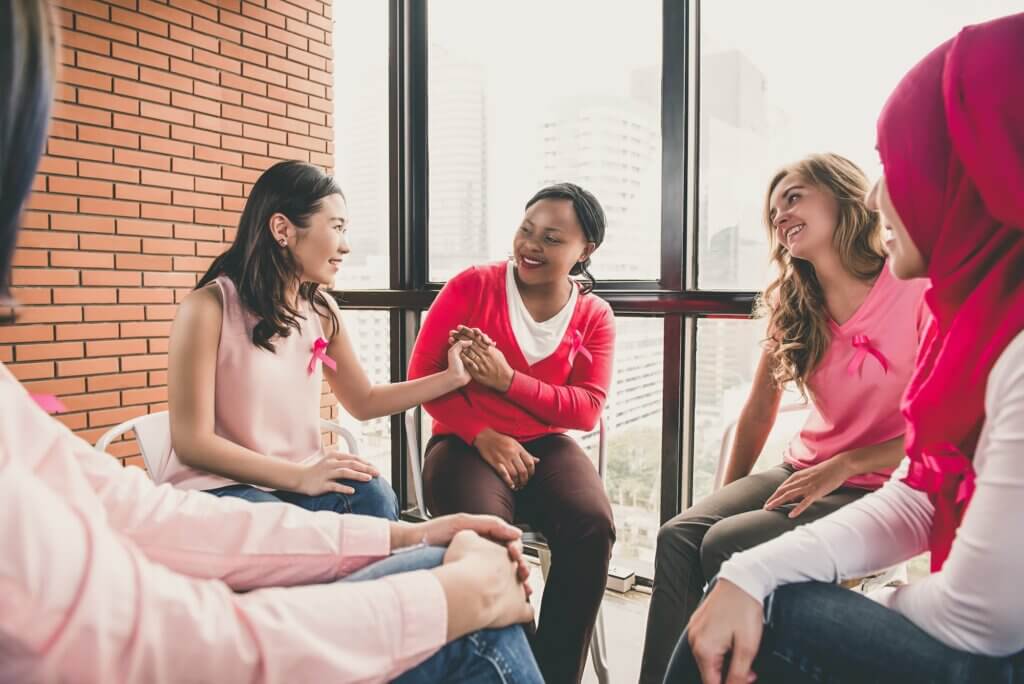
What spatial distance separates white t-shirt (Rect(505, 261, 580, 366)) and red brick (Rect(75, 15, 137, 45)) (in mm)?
2229

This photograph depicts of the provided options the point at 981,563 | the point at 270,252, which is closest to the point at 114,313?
the point at 270,252

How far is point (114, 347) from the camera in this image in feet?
10.2

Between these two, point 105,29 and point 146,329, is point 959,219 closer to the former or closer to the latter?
point 146,329

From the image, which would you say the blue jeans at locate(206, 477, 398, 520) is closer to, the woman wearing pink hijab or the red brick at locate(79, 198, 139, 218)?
the woman wearing pink hijab

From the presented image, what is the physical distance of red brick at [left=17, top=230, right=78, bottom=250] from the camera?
112 inches

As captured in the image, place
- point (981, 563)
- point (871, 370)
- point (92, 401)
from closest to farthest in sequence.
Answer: point (981, 563) < point (871, 370) < point (92, 401)

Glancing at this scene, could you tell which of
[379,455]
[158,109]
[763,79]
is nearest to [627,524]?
[379,455]

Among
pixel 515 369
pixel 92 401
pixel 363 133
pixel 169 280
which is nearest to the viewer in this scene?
pixel 515 369

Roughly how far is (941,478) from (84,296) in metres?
3.24

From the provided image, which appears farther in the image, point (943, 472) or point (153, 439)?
point (153, 439)

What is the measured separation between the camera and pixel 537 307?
229 cm

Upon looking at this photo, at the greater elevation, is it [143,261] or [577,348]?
[143,261]

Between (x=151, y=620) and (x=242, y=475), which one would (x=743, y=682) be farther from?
(x=242, y=475)

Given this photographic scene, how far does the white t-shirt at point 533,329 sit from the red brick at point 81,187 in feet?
6.63
